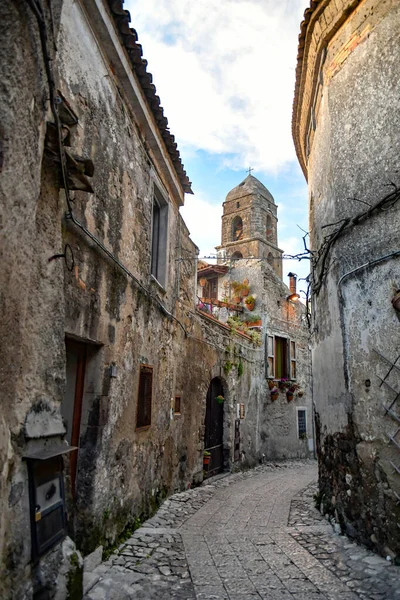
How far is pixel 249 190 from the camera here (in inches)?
909

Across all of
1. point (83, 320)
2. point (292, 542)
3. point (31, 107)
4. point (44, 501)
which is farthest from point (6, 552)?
point (292, 542)

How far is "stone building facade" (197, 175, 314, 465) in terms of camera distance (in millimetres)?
13578

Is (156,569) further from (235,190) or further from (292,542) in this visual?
(235,190)

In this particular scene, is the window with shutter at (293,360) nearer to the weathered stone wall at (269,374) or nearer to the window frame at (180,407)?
the weathered stone wall at (269,374)

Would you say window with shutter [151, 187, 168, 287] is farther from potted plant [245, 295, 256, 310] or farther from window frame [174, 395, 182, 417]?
potted plant [245, 295, 256, 310]

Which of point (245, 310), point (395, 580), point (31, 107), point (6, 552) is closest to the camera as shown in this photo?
point (6, 552)

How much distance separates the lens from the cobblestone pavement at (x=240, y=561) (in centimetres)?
334

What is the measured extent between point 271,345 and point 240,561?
1078 centimetres

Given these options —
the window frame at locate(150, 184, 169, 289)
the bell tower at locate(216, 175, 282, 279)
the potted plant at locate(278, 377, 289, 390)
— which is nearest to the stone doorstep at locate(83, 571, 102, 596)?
the window frame at locate(150, 184, 169, 289)

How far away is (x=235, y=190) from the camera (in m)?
Result: 23.9

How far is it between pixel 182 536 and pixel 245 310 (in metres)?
11.8

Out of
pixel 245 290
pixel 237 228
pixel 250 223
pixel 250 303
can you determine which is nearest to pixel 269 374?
pixel 250 303

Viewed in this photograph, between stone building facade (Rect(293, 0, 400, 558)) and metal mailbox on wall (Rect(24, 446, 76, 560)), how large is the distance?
318 cm

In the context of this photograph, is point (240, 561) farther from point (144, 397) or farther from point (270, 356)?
point (270, 356)
